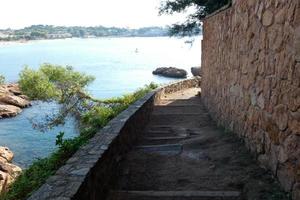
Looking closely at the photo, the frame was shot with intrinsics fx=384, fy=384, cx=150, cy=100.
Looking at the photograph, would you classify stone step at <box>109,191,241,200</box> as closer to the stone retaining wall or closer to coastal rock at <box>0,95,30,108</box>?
the stone retaining wall

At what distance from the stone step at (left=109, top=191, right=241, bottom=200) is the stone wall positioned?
65 centimetres

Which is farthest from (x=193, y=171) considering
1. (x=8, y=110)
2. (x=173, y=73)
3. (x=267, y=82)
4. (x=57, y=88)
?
(x=173, y=73)

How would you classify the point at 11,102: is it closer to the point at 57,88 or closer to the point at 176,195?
the point at 57,88

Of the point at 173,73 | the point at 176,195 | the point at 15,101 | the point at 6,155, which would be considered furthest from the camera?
the point at 173,73

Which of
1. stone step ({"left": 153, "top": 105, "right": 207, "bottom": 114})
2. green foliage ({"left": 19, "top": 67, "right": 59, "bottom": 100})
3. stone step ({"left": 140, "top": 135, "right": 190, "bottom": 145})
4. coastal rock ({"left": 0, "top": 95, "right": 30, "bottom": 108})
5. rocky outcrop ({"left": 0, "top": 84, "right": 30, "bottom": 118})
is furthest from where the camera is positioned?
coastal rock ({"left": 0, "top": 95, "right": 30, "bottom": 108})

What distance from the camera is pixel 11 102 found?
36.3 meters

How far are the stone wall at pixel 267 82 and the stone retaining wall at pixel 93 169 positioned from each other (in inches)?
81.3

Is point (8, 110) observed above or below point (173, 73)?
below

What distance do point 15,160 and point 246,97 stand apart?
706 inches

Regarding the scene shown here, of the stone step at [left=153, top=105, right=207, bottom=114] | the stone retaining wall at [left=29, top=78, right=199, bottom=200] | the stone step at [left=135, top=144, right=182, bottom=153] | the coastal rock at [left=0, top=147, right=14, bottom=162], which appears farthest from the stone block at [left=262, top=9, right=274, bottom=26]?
the coastal rock at [left=0, top=147, right=14, bottom=162]

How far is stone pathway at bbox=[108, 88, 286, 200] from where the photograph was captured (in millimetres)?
4703

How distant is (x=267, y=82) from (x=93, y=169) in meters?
2.54

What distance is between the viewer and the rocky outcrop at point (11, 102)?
3344 centimetres

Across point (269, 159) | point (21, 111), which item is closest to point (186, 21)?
point (269, 159)
